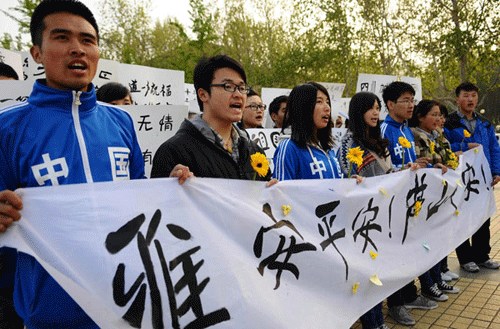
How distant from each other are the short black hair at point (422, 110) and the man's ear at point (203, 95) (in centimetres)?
266

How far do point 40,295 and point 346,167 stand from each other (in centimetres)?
235

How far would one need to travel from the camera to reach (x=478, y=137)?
4.55 meters

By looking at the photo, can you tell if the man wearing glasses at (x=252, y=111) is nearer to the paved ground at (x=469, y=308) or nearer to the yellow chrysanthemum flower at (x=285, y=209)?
the paved ground at (x=469, y=308)

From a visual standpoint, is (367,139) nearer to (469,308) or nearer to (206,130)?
(206,130)

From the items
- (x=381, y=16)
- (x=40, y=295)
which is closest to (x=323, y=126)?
(x=40, y=295)

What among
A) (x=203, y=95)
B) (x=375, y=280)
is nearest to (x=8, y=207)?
(x=203, y=95)

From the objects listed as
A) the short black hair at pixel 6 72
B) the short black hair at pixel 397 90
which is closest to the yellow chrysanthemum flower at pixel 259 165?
the short black hair at pixel 397 90

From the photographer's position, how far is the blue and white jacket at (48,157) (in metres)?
1.46

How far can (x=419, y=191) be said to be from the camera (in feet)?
10.6

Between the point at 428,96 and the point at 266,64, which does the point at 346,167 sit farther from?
the point at 266,64

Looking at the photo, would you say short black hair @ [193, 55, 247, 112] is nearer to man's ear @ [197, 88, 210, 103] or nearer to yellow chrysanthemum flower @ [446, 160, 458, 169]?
man's ear @ [197, 88, 210, 103]

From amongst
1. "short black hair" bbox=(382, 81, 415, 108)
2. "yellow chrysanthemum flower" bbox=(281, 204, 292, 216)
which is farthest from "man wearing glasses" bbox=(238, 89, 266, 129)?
"yellow chrysanthemum flower" bbox=(281, 204, 292, 216)

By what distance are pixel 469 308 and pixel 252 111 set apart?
2864 mm

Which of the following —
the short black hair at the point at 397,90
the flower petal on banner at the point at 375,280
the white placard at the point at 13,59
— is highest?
the white placard at the point at 13,59
